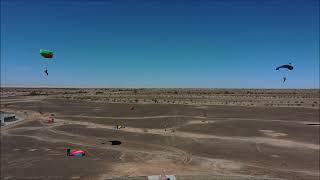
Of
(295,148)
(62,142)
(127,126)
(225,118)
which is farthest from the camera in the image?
(225,118)

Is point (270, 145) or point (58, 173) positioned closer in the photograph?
point (58, 173)

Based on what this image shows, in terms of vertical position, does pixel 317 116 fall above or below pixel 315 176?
above

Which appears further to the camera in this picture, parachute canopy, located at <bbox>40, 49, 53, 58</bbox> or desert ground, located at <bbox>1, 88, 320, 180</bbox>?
parachute canopy, located at <bbox>40, 49, 53, 58</bbox>

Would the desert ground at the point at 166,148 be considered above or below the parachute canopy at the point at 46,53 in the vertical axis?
below

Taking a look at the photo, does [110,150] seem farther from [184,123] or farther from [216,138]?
[184,123]

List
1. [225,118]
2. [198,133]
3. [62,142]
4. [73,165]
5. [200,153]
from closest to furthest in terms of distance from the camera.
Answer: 1. [73,165]
2. [200,153]
3. [62,142]
4. [198,133]
5. [225,118]

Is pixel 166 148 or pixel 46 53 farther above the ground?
pixel 46 53

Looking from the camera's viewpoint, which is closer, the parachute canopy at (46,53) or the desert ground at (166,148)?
the desert ground at (166,148)

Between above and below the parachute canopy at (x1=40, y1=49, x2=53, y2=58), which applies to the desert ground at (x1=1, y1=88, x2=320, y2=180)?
below

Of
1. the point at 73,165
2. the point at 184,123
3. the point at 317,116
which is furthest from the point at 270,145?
the point at 317,116

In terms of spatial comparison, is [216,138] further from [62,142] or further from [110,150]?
[62,142]
